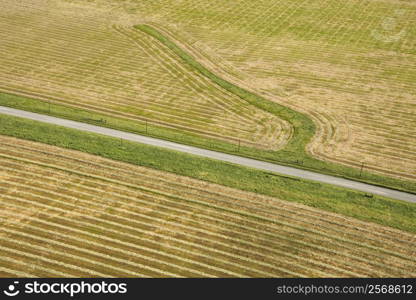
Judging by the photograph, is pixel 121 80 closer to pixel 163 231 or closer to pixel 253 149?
pixel 253 149

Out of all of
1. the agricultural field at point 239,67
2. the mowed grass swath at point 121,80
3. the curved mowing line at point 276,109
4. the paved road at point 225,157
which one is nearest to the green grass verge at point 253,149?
the curved mowing line at point 276,109

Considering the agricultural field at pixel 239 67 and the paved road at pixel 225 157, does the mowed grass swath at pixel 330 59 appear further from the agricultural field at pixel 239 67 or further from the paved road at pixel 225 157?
the paved road at pixel 225 157

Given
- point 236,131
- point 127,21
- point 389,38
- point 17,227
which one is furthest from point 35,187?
point 389,38

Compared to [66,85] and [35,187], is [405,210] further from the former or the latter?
[66,85]

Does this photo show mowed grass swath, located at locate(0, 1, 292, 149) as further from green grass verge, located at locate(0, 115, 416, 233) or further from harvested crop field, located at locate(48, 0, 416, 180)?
green grass verge, located at locate(0, 115, 416, 233)

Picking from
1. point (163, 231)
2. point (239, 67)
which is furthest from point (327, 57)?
point (163, 231)

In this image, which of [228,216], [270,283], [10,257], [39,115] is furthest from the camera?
[39,115]
